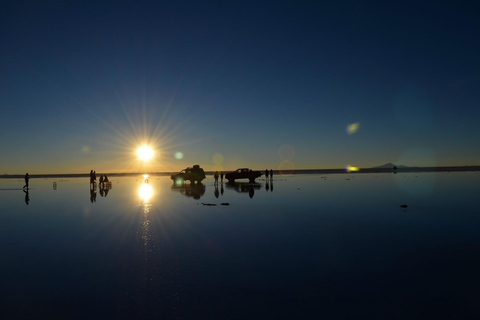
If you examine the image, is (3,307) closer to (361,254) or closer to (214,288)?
(214,288)

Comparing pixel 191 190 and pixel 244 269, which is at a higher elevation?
pixel 191 190

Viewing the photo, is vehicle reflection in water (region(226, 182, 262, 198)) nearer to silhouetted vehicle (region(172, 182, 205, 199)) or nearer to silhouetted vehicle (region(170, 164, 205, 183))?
silhouetted vehicle (region(172, 182, 205, 199))

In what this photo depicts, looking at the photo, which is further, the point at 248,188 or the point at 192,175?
the point at 192,175

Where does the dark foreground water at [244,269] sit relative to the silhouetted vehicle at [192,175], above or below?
below

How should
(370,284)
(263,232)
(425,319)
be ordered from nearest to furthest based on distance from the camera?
1. (425,319)
2. (370,284)
3. (263,232)

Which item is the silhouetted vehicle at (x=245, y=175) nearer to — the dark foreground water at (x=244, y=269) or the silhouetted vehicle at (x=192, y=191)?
the silhouetted vehicle at (x=192, y=191)

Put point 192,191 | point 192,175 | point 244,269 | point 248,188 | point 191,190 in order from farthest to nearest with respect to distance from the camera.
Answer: point 192,175 < point 248,188 < point 191,190 < point 192,191 < point 244,269

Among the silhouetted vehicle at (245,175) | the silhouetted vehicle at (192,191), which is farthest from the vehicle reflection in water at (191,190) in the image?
the silhouetted vehicle at (245,175)

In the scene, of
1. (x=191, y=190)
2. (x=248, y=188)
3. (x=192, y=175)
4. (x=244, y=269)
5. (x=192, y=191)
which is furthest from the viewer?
(x=192, y=175)

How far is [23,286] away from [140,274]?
2554mm

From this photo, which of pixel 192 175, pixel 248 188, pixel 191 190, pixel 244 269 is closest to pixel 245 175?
pixel 192 175

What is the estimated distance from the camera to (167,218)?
17.5 m

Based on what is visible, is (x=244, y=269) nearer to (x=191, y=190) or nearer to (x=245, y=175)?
(x=191, y=190)

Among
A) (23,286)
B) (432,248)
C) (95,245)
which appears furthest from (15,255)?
(432,248)
